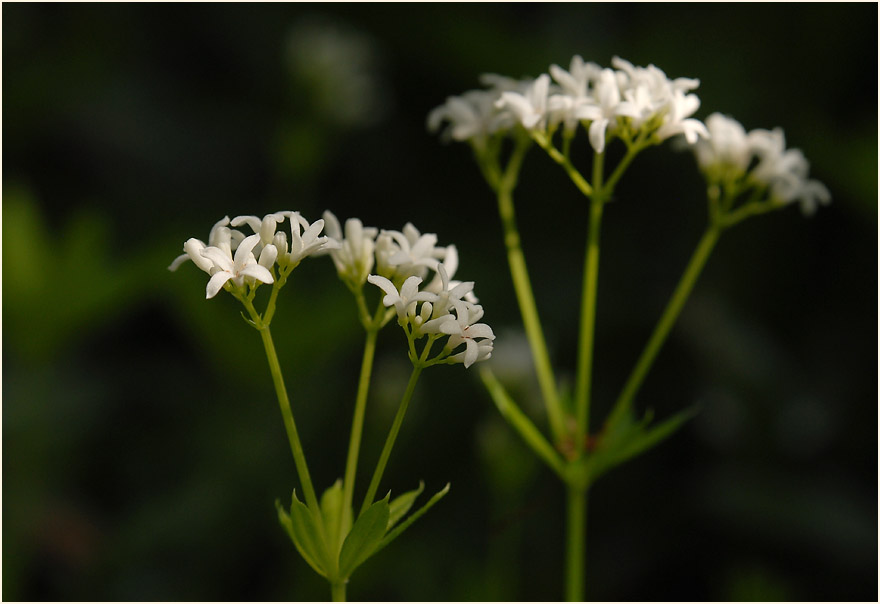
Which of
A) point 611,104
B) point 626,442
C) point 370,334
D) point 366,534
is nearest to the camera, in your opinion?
point 366,534

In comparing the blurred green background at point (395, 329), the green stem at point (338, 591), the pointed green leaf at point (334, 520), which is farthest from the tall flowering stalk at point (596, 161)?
the blurred green background at point (395, 329)

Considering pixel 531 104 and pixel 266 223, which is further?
pixel 531 104

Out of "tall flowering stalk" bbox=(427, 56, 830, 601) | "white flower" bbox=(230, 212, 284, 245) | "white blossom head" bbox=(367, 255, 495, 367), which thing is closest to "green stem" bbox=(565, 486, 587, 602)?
"tall flowering stalk" bbox=(427, 56, 830, 601)

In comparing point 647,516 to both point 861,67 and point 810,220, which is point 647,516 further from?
point 861,67

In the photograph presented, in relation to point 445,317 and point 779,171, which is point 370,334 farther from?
point 779,171

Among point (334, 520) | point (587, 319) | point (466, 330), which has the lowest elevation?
point (334, 520)

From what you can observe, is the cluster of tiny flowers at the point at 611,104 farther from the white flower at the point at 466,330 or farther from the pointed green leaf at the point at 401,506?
the pointed green leaf at the point at 401,506

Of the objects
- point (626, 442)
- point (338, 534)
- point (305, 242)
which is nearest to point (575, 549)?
point (626, 442)

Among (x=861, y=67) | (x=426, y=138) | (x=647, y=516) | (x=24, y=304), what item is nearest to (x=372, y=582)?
(x=647, y=516)
